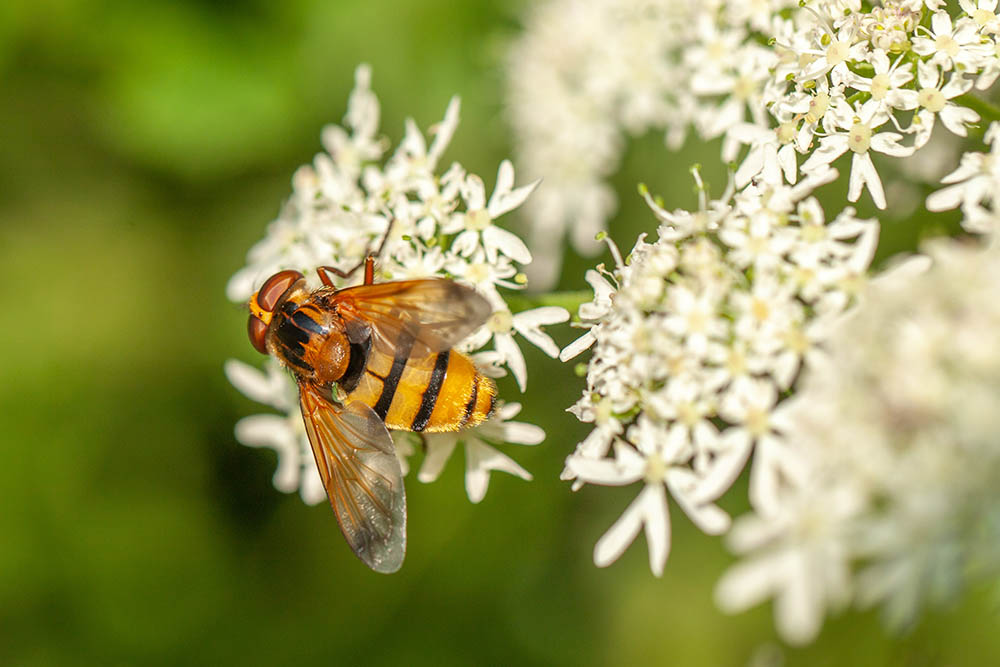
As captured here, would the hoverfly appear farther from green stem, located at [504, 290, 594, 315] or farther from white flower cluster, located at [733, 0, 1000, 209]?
white flower cluster, located at [733, 0, 1000, 209]

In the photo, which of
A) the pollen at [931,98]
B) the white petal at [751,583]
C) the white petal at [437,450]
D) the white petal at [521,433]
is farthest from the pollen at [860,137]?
the white petal at [437,450]

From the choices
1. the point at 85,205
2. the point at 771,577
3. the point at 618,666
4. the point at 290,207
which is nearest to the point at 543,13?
the point at 290,207

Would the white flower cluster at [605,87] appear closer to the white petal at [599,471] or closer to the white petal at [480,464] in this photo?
the white petal at [480,464]

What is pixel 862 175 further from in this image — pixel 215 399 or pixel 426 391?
pixel 215 399

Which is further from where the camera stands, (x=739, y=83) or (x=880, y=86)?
(x=739, y=83)

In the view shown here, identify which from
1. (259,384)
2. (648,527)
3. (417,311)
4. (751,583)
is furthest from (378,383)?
(751,583)

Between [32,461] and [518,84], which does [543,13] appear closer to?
[518,84]
